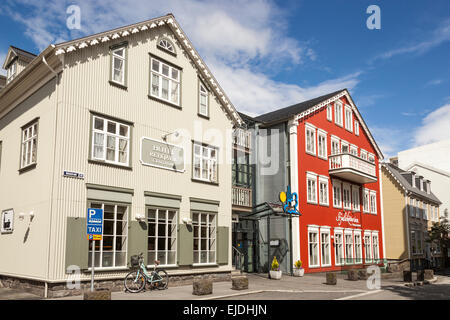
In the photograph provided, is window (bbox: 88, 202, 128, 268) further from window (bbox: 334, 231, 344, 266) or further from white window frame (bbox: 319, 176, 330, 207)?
window (bbox: 334, 231, 344, 266)

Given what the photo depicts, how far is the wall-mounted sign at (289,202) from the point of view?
2630 cm

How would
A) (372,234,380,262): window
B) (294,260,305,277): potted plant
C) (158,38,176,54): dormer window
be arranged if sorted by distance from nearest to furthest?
(158,38,176,54): dormer window → (294,260,305,277): potted plant → (372,234,380,262): window

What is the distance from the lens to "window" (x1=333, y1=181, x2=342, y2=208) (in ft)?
106

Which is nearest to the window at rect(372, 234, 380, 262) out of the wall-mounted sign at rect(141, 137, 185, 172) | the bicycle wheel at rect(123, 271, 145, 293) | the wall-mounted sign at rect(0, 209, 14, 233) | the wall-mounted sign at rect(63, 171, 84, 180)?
the wall-mounted sign at rect(141, 137, 185, 172)

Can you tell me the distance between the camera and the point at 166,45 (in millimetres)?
20719

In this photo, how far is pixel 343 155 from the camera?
31594 millimetres

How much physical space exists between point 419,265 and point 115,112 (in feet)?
97.3

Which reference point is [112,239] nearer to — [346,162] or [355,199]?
[346,162]

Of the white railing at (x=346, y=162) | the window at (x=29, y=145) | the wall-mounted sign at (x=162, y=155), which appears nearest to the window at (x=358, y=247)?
the white railing at (x=346, y=162)

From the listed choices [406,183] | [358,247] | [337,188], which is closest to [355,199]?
[337,188]

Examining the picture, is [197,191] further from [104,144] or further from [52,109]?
[52,109]

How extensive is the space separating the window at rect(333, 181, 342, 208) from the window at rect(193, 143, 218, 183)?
13247mm

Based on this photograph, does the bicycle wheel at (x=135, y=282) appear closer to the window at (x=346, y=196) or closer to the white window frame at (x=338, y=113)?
the window at (x=346, y=196)
